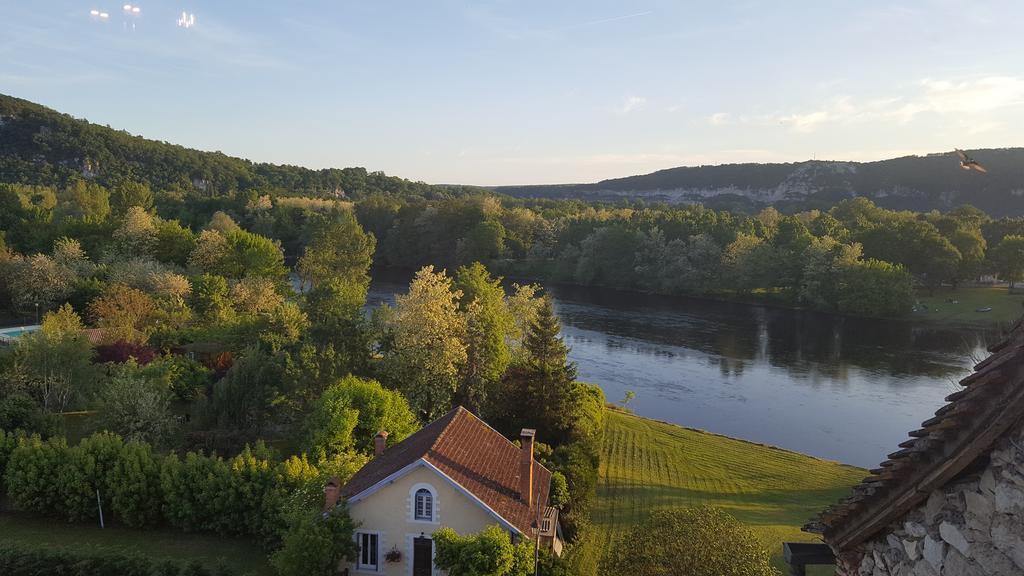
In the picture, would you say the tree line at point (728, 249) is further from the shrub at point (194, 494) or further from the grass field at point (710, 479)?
the shrub at point (194, 494)

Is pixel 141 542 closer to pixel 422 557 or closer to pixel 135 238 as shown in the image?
pixel 422 557

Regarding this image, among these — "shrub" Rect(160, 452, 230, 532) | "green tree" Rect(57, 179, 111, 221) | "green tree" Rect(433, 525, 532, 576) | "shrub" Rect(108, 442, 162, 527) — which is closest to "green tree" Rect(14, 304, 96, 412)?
"shrub" Rect(108, 442, 162, 527)

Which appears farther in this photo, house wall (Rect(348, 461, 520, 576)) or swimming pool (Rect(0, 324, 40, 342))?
swimming pool (Rect(0, 324, 40, 342))

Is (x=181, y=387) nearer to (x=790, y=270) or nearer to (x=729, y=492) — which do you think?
(x=729, y=492)

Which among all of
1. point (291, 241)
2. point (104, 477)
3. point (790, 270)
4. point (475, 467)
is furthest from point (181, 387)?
point (291, 241)

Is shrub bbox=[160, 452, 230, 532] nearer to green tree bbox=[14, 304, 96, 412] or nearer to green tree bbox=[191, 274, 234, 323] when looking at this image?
green tree bbox=[14, 304, 96, 412]
